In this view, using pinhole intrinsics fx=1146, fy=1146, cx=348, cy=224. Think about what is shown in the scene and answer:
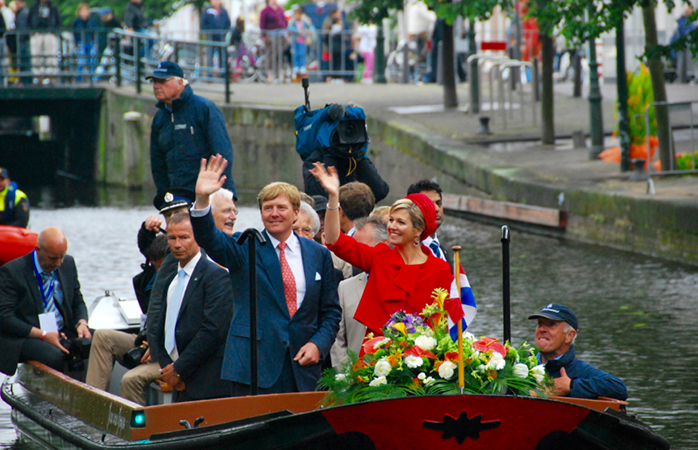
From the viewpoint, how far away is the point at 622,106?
16.4 m

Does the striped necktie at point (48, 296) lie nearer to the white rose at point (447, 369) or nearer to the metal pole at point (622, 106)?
the white rose at point (447, 369)

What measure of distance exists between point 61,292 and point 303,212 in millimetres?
2292

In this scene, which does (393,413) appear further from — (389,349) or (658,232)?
(658,232)

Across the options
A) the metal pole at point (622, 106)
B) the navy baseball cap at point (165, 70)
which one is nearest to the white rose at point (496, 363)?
the navy baseball cap at point (165, 70)

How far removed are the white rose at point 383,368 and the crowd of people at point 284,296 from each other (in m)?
0.60

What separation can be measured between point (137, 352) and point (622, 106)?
1098cm

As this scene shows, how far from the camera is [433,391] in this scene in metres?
5.03

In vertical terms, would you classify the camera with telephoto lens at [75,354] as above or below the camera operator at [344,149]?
below

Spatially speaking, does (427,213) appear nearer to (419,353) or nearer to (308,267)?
(308,267)

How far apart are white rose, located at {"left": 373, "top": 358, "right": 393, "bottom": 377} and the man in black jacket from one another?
2189 cm

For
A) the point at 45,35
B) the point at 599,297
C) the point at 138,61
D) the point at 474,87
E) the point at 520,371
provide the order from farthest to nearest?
the point at 45,35, the point at 138,61, the point at 474,87, the point at 599,297, the point at 520,371

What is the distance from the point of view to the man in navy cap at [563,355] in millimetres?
6129

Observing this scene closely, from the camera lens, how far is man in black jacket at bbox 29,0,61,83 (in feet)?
85.6

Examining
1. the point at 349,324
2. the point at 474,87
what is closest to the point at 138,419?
the point at 349,324
